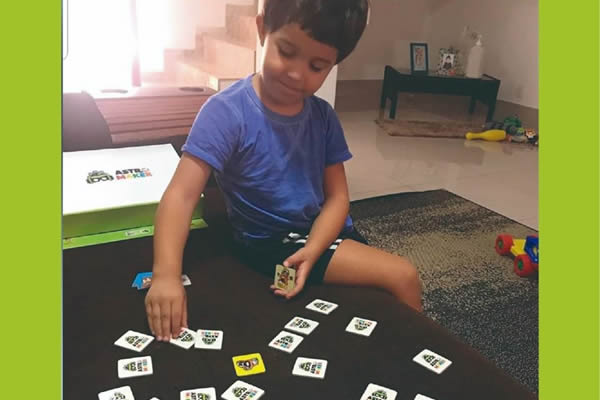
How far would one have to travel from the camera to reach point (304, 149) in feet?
3.26

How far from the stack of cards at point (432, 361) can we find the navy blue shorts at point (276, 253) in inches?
9.4

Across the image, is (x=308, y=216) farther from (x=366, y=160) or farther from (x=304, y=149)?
(x=366, y=160)

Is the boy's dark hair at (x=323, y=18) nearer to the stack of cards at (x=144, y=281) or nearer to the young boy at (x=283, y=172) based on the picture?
the young boy at (x=283, y=172)

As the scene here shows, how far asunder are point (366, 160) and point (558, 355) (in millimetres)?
2261

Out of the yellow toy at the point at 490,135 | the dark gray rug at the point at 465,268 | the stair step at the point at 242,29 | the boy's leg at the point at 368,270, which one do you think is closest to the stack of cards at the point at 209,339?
the boy's leg at the point at 368,270

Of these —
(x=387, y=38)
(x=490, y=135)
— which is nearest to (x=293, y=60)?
(x=490, y=135)

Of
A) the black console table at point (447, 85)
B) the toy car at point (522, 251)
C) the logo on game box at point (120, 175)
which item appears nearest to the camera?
the logo on game box at point (120, 175)

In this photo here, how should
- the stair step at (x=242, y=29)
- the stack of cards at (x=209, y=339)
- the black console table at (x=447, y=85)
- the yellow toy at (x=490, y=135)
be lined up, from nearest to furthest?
the stack of cards at (x=209, y=339)
the stair step at (x=242, y=29)
the yellow toy at (x=490, y=135)
the black console table at (x=447, y=85)

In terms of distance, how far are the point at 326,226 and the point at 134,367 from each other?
0.41 meters

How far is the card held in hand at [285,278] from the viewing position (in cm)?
91

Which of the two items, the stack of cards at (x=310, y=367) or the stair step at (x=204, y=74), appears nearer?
the stack of cards at (x=310, y=367)

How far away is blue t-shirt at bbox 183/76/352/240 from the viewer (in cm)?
91

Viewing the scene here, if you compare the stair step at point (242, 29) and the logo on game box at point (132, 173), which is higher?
the stair step at point (242, 29)

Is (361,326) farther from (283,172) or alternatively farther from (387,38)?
(387,38)
